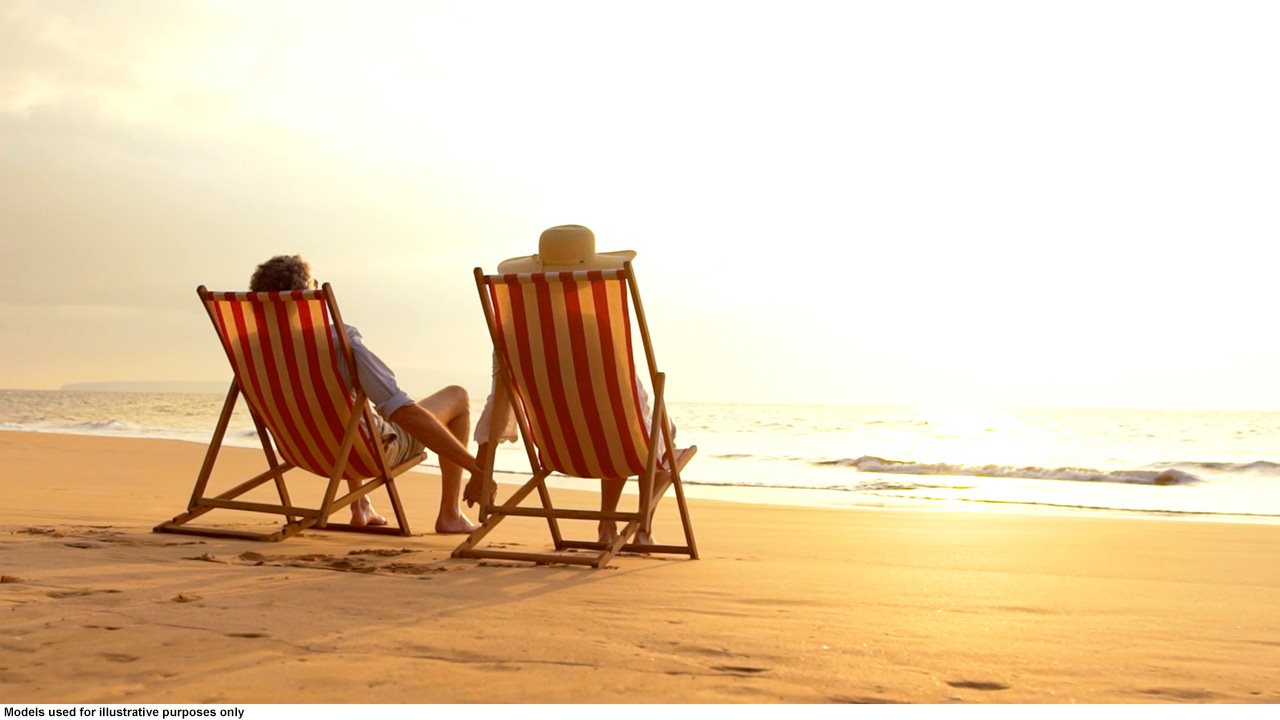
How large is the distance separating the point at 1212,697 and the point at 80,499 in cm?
605

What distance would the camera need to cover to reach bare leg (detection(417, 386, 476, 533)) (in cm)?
485

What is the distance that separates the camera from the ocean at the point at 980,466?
389 inches

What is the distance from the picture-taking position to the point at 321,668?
2160 mm

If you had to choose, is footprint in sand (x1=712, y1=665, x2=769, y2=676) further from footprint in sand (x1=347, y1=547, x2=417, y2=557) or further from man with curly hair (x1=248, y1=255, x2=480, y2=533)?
man with curly hair (x1=248, y1=255, x2=480, y2=533)

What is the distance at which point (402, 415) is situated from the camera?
4418 millimetres

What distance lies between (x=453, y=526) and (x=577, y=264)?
4.78 feet

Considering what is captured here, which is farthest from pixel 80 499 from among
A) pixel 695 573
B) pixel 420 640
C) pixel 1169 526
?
pixel 1169 526

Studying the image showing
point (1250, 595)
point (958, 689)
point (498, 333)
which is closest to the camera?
point (958, 689)

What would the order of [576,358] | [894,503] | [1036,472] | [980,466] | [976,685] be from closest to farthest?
[976,685] < [576,358] < [894,503] < [1036,472] < [980,466]

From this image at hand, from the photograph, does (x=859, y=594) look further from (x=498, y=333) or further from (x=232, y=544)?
(x=232, y=544)

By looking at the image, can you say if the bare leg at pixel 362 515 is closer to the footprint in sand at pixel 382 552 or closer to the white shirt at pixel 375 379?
the white shirt at pixel 375 379

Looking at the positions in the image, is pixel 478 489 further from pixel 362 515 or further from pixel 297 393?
pixel 362 515

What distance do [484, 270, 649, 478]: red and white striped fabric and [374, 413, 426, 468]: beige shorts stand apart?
807 millimetres

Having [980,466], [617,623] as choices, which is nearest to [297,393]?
[617,623]
